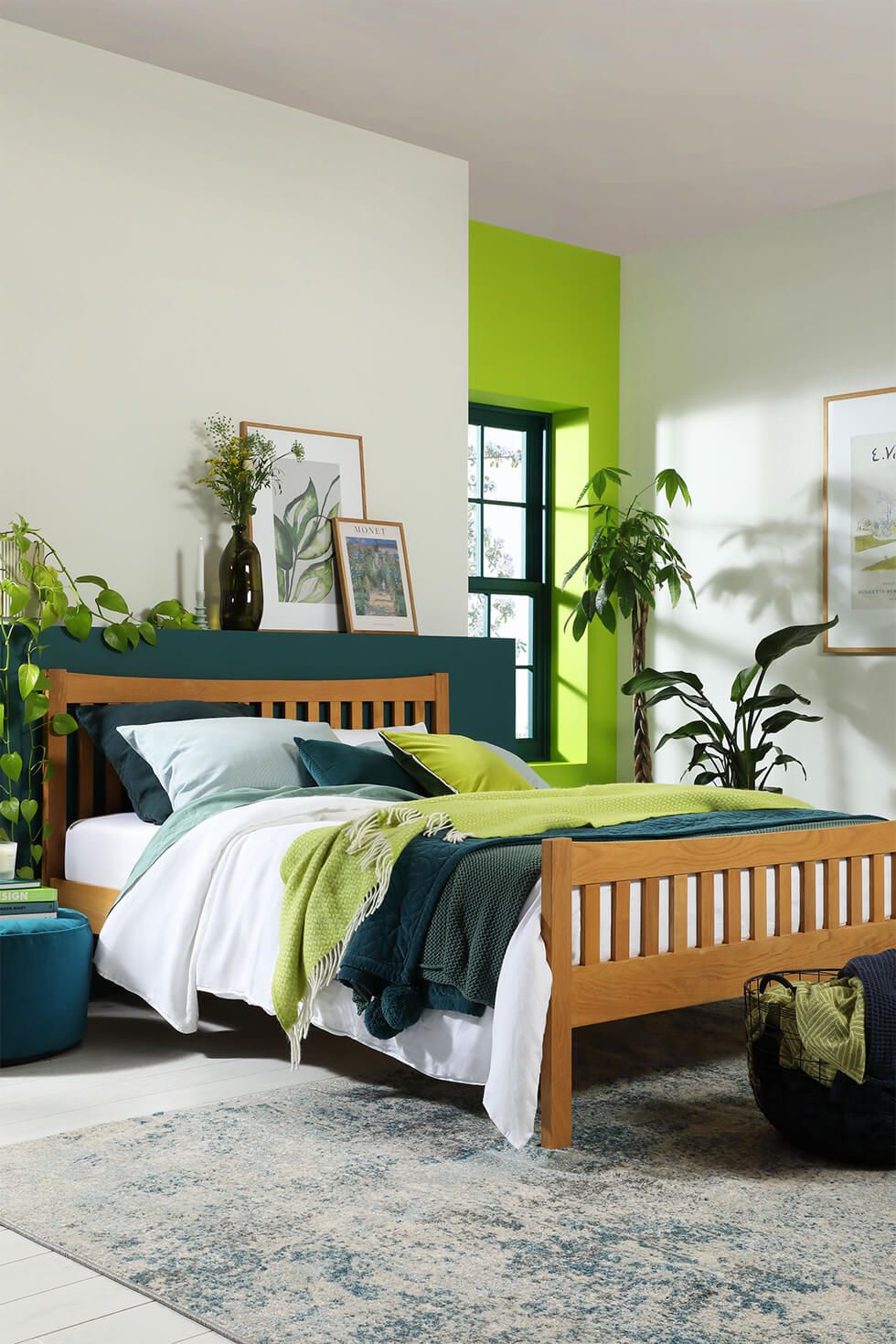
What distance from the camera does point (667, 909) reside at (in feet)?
10.1

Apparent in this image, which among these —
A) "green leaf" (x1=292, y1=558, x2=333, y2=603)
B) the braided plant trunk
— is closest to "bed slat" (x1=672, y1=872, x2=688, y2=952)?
"green leaf" (x1=292, y1=558, x2=333, y2=603)

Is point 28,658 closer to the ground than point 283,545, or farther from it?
closer to the ground

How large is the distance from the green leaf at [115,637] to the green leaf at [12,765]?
45cm

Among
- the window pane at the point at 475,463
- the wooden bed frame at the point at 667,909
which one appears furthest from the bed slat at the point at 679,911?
the window pane at the point at 475,463

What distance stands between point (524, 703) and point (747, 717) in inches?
40.4

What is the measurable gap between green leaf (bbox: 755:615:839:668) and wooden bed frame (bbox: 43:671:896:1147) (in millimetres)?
2098

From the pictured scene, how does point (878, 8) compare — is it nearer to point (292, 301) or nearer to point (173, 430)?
point (292, 301)

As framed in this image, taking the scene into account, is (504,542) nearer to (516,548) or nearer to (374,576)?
(516,548)

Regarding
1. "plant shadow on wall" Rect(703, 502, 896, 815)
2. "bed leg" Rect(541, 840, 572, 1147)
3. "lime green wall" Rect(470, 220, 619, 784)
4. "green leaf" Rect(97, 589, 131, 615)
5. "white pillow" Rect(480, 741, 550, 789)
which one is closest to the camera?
"bed leg" Rect(541, 840, 572, 1147)

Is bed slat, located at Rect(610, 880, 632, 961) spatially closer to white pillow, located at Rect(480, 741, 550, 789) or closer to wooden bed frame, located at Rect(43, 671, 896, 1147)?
wooden bed frame, located at Rect(43, 671, 896, 1147)

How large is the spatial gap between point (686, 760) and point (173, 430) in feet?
9.39

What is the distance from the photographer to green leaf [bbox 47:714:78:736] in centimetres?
412

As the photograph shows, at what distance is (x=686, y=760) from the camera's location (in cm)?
642

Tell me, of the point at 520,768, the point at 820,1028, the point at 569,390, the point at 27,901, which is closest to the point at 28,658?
the point at 27,901
